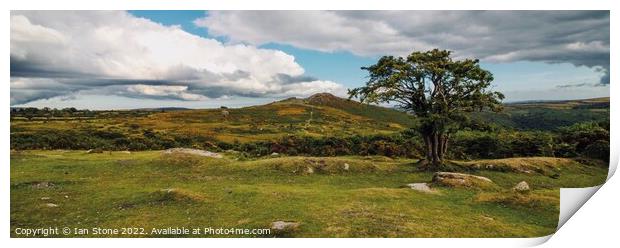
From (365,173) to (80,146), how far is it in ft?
120

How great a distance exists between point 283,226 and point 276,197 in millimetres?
6334

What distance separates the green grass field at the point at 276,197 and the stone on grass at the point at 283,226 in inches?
14.4

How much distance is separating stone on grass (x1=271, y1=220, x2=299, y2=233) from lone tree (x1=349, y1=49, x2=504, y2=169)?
22.8 meters

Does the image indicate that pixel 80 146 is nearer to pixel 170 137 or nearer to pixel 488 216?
pixel 170 137

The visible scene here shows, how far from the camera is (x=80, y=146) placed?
56750 millimetres

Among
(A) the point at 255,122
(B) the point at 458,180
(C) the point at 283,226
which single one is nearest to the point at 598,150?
(B) the point at 458,180

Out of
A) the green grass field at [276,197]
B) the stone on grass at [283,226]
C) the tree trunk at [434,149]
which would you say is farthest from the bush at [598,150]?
the stone on grass at [283,226]

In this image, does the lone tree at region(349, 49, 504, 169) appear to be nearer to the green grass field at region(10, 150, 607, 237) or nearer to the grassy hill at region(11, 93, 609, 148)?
the green grass field at region(10, 150, 607, 237)

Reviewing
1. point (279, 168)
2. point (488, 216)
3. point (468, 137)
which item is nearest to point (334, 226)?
point (488, 216)

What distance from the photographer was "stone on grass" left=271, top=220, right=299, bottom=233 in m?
24.8

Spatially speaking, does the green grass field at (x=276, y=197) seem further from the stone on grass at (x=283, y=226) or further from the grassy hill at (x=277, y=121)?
the grassy hill at (x=277, y=121)

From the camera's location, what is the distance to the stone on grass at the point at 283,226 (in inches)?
977

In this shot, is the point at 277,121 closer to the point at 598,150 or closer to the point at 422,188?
the point at 598,150

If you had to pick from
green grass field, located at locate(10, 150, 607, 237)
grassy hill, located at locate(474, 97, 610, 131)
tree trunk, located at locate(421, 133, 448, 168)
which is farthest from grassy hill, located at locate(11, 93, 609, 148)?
green grass field, located at locate(10, 150, 607, 237)
